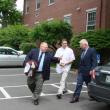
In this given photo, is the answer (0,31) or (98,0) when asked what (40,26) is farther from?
(0,31)

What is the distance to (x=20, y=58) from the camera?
22.1 m

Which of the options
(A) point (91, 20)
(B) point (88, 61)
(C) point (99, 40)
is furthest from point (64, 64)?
(A) point (91, 20)

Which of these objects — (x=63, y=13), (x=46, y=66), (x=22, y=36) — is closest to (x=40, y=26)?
(x=63, y=13)

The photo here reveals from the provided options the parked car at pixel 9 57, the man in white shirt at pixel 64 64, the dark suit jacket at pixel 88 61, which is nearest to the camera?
the dark suit jacket at pixel 88 61

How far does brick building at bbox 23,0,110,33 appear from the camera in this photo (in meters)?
23.2

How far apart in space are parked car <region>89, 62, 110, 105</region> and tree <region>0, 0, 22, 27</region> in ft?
114

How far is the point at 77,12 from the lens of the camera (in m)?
26.8

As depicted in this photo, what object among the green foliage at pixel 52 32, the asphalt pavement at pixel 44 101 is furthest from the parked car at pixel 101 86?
the green foliage at pixel 52 32

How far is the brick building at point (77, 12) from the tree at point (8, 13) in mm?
6691

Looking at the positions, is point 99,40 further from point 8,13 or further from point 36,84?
point 8,13

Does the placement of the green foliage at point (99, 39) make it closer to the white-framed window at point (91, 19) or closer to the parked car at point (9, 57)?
the white-framed window at point (91, 19)

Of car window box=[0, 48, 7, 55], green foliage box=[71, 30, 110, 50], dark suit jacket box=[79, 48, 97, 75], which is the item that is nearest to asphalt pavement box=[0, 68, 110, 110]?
dark suit jacket box=[79, 48, 97, 75]

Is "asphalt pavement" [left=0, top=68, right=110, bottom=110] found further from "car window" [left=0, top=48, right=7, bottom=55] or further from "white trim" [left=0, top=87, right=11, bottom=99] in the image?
"car window" [left=0, top=48, right=7, bottom=55]

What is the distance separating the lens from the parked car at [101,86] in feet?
26.7
